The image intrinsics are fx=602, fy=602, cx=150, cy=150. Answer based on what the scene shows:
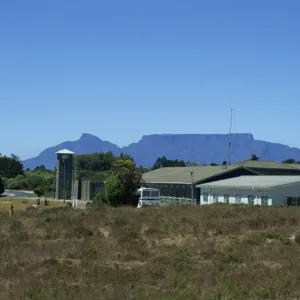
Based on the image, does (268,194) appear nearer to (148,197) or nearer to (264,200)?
(264,200)

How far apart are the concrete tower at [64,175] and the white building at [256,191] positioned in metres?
28.3

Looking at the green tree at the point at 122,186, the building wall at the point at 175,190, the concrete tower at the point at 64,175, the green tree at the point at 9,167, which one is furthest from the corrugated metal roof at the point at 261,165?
the green tree at the point at 9,167

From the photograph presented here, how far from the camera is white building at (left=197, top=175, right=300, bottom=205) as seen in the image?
47688 mm

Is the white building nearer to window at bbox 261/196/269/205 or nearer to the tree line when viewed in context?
window at bbox 261/196/269/205

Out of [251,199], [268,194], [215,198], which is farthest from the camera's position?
[215,198]

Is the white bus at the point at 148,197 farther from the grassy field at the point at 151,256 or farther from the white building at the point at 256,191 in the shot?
the grassy field at the point at 151,256

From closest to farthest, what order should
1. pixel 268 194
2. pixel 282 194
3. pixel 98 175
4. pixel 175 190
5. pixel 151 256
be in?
pixel 151 256 → pixel 268 194 → pixel 282 194 → pixel 175 190 → pixel 98 175

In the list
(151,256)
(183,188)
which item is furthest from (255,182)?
(151,256)

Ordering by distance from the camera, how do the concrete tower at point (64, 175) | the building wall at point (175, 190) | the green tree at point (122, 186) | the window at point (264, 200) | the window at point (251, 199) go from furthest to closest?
1. the concrete tower at point (64, 175)
2. the building wall at point (175, 190)
3. the window at point (251, 199)
4. the window at point (264, 200)
5. the green tree at point (122, 186)

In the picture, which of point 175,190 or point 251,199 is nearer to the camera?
point 251,199

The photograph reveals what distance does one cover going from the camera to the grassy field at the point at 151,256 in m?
12.4

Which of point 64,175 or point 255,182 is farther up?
point 64,175

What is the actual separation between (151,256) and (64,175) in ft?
211

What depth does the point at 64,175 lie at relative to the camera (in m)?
80.8
